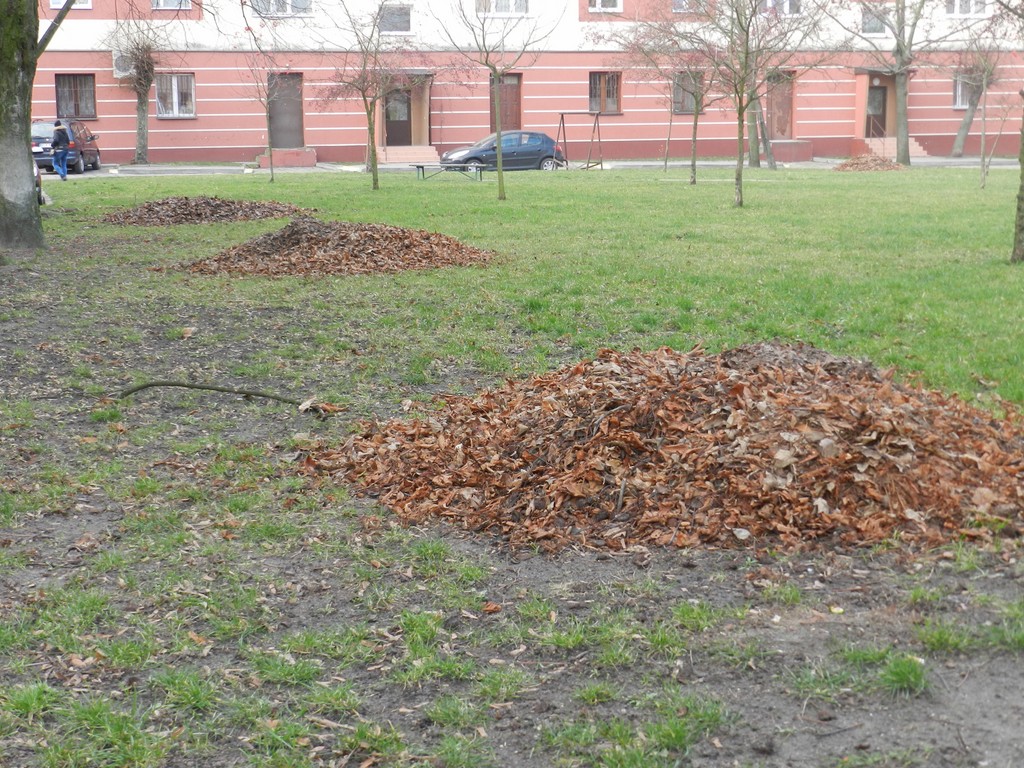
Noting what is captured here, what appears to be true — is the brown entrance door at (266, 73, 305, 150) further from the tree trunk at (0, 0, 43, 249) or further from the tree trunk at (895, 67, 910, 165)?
the tree trunk at (0, 0, 43, 249)

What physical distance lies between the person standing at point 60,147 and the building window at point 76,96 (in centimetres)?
609

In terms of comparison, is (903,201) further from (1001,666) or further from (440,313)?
(1001,666)

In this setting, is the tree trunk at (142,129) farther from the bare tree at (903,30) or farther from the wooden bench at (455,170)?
the bare tree at (903,30)

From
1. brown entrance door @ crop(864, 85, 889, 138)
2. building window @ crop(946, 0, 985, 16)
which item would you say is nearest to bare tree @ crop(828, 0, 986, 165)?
building window @ crop(946, 0, 985, 16)

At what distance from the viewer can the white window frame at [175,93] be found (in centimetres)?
4272

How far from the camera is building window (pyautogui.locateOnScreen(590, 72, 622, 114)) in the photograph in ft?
152

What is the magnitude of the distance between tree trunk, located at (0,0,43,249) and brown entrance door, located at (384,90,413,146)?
3157 cm

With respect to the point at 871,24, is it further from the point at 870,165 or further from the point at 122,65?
the point at 122,65

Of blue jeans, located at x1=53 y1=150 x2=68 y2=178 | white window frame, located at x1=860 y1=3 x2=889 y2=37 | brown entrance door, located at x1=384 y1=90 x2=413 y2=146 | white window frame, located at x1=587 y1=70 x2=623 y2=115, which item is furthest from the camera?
white window frame, located at x1=587 y1=70 x2=623 y2=115

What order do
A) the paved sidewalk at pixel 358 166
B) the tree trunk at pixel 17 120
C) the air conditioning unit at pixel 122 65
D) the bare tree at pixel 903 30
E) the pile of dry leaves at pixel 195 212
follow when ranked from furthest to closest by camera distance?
the air conditioning unit at pixel 122 65, the bare tree at pixel 903 30, the paved sidewalk at pixel 358 166, the pile of dry leaves at pixel 195 212, the tree trunk at pixel 17 120

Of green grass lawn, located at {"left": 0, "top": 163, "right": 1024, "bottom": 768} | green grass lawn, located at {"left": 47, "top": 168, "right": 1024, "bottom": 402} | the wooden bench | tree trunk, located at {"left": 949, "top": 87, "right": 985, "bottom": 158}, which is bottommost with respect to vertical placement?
green grass lawn, located at {"left": 0, "top": 163, "right": 1024, "bottom": 768}

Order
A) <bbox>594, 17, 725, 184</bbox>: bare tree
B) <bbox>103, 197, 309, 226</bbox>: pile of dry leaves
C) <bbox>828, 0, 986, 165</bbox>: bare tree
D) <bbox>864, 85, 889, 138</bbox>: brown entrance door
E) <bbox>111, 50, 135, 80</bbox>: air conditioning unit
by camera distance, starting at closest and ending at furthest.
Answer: <bbox>103, 197, 309, 226</bbox>: pile of dry leaves < <bbox>594, 17, 725, 184</bbox>: bare tree < <bbox>828, 0, 986, 165</bbox>: bare tree < <bbox>111, 50, 135, 80</bbox>: air conditioning unit < <bbox>864, 85, 889, 138</bbox>: brown entrance door

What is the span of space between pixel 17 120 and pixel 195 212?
561 cm

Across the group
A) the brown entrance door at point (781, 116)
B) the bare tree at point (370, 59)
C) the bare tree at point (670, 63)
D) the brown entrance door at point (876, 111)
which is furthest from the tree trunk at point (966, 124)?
the bare tree at point (370, 59)
